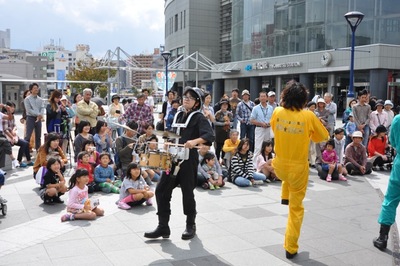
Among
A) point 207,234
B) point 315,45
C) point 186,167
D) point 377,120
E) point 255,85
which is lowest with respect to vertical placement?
point 207,234

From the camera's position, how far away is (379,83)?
27.7 meters

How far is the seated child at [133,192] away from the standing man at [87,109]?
443 cm

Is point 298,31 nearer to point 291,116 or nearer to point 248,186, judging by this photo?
point 248,186

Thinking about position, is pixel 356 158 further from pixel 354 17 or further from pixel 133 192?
pixel 133 192

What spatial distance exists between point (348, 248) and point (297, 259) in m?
0.77

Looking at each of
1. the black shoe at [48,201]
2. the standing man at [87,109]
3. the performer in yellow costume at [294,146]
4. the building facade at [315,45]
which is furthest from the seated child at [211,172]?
the building facade at [315,45]

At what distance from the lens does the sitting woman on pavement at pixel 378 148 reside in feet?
36.0

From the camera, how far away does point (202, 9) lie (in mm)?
56219

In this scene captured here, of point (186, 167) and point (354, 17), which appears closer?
point (186, 167)

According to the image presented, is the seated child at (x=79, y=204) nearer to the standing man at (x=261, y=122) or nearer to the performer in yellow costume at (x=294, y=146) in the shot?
the performer in yellow costume at (x=294, y=146)

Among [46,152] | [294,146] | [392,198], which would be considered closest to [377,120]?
[392,198]

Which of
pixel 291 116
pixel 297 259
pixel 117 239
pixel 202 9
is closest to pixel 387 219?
pixel 297 259

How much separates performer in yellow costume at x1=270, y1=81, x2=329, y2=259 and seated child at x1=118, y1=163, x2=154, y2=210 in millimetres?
2737

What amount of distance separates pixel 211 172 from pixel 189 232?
10.6 ft
